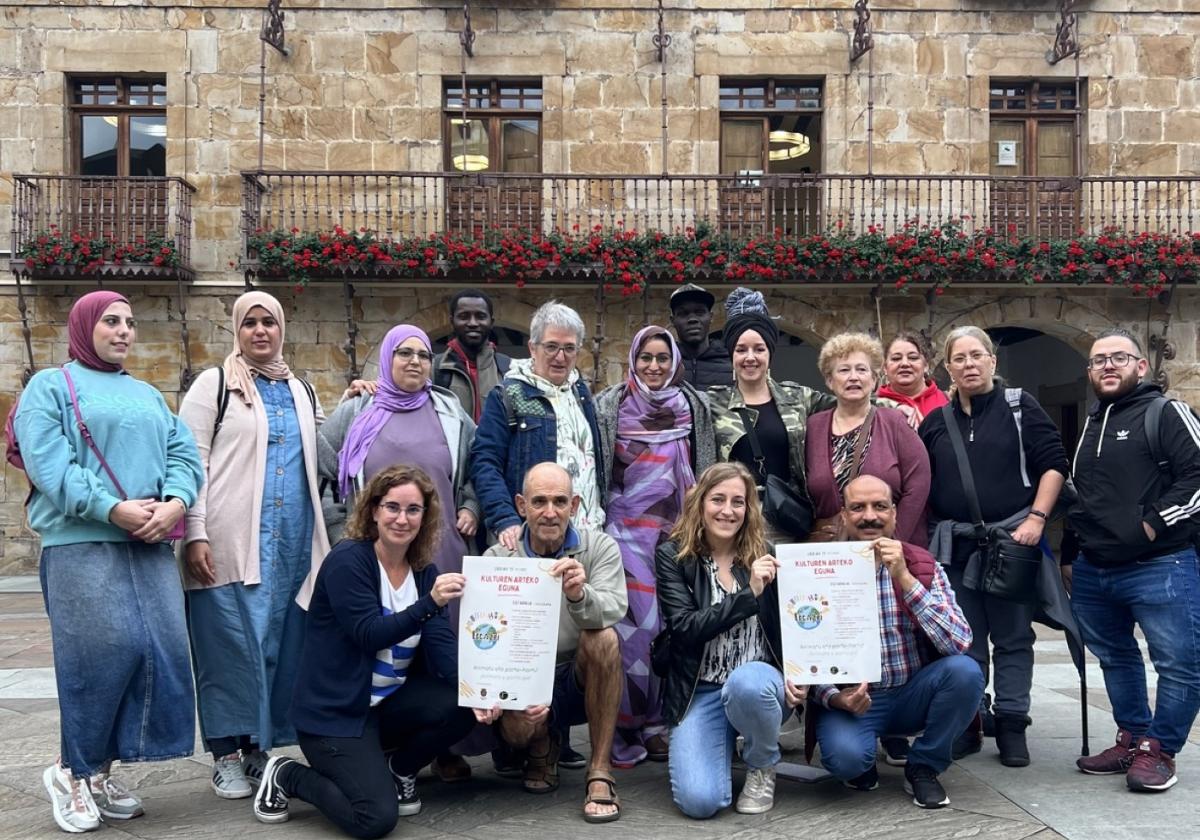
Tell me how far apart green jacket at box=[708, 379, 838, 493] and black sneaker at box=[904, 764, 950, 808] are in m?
1.14

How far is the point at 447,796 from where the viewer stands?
4117mm

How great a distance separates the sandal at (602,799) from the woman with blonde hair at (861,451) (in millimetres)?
1251

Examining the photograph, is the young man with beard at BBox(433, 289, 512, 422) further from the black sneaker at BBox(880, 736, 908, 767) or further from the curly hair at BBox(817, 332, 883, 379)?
the black sneaker at BBox(880, 736, 908, 767)

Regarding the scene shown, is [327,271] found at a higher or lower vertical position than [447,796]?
higher

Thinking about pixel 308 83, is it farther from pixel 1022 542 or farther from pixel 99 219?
pixel 1022 542

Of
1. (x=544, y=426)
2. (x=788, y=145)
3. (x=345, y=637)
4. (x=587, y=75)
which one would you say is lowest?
(x=345, y=637)

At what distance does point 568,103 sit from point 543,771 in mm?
10758

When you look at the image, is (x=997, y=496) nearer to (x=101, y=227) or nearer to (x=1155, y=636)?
(x=1155, y=636)

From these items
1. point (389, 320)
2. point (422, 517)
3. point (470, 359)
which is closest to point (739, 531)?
point (422, 517)

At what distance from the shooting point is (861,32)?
13359 mm

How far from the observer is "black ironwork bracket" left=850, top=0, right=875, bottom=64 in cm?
1331

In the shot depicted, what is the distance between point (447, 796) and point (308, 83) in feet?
37.0

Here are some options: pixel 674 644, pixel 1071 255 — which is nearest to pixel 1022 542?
pixel 674 644

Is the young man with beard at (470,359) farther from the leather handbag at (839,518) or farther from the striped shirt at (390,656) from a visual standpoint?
the leather handbag at (839,518)
